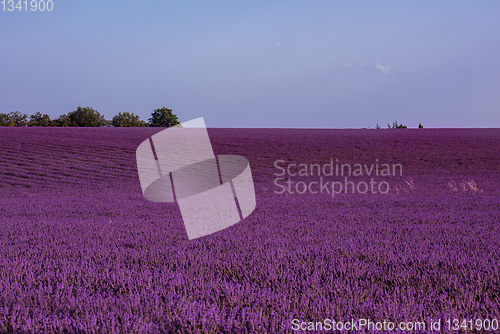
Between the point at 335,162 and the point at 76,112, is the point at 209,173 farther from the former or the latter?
the point at 76,112

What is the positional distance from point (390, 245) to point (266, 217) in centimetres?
288

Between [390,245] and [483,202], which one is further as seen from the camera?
[483,202]

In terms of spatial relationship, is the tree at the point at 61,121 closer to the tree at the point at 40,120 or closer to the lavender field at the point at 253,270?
the tree at the point at 40,120

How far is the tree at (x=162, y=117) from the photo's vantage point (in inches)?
2756

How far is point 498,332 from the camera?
78.9 inches

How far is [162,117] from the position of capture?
70.7m

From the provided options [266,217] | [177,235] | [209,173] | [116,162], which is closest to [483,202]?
[266,217]

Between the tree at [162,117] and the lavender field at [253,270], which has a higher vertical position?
the tree at [162,117]

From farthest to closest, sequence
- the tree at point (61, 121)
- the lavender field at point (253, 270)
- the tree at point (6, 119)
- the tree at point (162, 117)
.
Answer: the tree at point (162, 117), the tree at point (61, 121), the tree at point (6, 119), the lavender field at point (253, 270)

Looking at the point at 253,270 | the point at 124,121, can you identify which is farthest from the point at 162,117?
the point at 253,270

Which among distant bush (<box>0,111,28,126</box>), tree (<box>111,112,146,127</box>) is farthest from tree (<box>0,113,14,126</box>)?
tree (<box>111,112,146,127</box>)

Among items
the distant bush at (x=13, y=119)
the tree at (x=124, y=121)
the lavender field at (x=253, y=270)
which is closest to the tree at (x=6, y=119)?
the distant bush at (x=13, y=119)

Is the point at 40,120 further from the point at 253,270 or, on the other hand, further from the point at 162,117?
the point at 253,270

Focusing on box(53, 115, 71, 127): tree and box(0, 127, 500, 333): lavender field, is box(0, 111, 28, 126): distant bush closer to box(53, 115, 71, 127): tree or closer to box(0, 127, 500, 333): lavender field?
box(53, 115, 71, 127): tree
